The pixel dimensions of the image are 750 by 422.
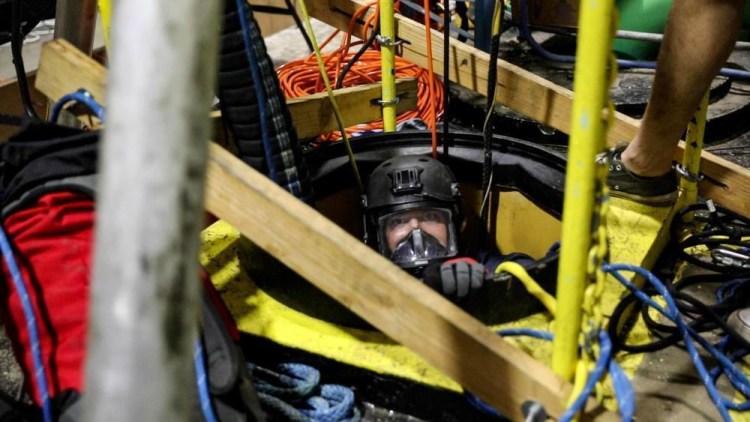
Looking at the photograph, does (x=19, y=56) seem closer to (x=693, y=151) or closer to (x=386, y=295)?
(x=386, y=295)

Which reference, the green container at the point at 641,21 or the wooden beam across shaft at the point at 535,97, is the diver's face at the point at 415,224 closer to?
the wooden beam across shaft at the point at 535,97

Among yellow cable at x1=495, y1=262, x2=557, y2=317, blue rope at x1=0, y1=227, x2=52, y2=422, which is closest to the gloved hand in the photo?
yellow cable at x1=495, y1=262, x2=557, y2=317

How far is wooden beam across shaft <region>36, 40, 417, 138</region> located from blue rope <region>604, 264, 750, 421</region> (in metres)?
0.65

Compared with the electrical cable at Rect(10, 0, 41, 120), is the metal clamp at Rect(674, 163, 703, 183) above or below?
below

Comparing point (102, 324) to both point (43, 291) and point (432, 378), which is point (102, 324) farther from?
point (432, 378)

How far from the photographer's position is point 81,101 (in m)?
0.93

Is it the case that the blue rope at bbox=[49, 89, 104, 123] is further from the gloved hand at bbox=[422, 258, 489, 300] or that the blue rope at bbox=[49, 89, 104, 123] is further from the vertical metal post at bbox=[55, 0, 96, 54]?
the gloved hand at bbox=[422, 258, 489, 300]

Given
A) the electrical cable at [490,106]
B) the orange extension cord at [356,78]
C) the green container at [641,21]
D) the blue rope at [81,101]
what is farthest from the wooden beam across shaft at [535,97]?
the green container at [641,21]

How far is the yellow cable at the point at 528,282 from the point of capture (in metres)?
1.01

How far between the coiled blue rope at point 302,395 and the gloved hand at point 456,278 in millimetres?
207

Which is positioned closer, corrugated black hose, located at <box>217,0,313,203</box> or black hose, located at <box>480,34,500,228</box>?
corrugated black hose, located at <box>217,0,313,203</box>

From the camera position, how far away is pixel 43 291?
84cm

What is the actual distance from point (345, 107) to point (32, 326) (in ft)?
2.71

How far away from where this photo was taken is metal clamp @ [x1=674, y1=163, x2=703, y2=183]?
48.6 inches
